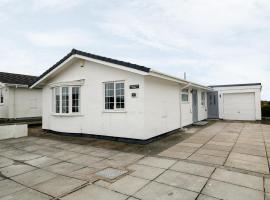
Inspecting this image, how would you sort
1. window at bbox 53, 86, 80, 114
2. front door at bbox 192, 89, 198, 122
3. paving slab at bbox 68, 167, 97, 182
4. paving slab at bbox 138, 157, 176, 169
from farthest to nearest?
1. front door at bbox 192, 89, 198, 122
2. window at bbox 53, 86, 80, 114
3. paving slab at bbox 138, 157, 176, 169
4. paving slab at bbox 68, 167, 97, 182

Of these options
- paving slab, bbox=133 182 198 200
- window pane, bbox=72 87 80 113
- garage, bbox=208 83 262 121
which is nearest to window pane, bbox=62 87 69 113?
window pane, bbox=72 87 80 113

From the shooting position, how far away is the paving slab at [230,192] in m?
3.43


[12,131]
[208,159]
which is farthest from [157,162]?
[12,131]

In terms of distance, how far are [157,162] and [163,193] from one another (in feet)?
6.35

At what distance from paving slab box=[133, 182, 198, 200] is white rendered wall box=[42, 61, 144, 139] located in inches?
156

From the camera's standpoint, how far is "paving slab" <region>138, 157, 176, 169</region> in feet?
17.4

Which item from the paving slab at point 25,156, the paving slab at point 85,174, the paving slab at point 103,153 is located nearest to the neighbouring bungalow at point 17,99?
the paving slab at point 25,156

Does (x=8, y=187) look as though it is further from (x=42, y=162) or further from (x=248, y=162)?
(x=248, y=162)

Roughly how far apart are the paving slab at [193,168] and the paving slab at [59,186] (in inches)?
95.8

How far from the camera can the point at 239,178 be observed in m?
4.30

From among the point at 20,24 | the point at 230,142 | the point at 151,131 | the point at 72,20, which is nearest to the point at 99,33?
the point at 72,20

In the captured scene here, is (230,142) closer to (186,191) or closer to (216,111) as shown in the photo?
(186,191)

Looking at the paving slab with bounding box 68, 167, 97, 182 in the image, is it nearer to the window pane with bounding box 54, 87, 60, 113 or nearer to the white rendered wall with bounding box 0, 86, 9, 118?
the window pane with bounding box 54, 87, 60, 113

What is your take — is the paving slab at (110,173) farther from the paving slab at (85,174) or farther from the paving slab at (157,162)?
the paving slab at (157,162)
